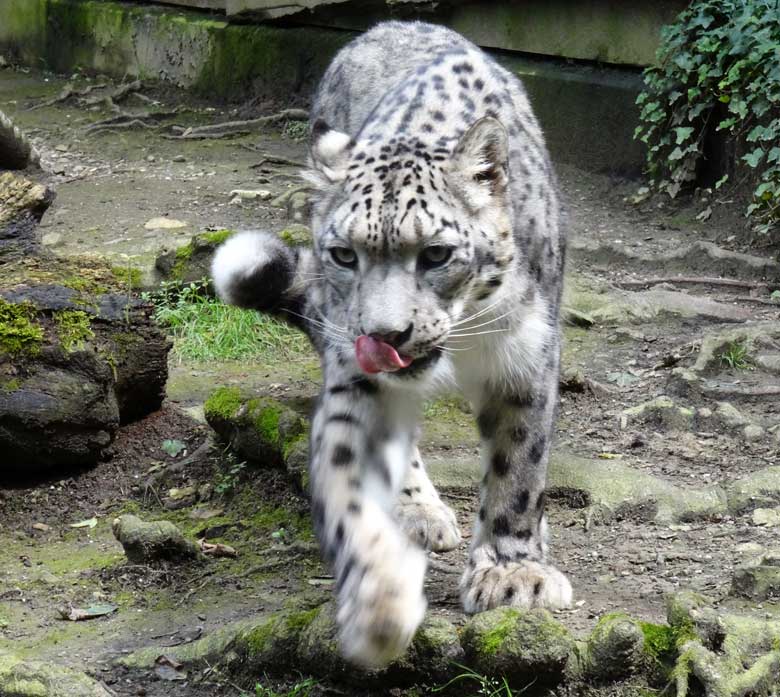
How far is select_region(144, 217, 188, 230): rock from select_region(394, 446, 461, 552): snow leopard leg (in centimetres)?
446

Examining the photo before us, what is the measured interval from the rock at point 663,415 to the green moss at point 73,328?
241 cm

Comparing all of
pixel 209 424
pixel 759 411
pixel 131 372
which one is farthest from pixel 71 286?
pixel 759 411

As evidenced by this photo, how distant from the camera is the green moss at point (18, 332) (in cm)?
507

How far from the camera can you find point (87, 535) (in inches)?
197

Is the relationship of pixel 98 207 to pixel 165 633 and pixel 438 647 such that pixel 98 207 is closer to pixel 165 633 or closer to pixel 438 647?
pixel 165 633

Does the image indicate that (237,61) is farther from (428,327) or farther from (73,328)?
(428,327)

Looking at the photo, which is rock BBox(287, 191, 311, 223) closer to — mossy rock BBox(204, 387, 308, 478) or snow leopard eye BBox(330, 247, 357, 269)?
mossy rock BBox(204, 387, 308, 478)

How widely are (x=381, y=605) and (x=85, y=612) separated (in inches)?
60.0

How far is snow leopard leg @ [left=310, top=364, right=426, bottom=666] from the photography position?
3.20 meters

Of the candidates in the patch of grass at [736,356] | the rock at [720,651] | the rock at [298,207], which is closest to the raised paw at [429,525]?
the rock at [720,651]

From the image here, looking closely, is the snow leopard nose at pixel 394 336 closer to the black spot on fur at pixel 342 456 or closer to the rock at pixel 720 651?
the black spot on fur at pixel 342 456

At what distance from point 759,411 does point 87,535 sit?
2968mm

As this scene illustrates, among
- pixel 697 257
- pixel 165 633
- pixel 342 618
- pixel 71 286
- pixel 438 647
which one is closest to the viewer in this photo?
pixel 342 618

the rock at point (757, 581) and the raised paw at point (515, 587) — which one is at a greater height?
the rock at point (757, 581)
